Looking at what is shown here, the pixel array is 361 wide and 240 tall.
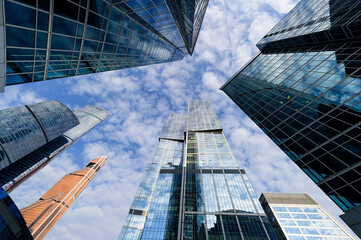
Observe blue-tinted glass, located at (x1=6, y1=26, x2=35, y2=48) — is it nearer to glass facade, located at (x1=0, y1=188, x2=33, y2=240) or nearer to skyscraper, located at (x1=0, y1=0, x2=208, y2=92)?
skyscraper, located at (x1=0, y1=0, x2=208, y2=92)

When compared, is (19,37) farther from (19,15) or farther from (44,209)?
(44,209)

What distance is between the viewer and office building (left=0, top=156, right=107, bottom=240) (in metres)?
31.3

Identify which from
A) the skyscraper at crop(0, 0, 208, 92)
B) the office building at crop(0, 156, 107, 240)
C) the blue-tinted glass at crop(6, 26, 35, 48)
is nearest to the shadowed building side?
the office building at crop(0, 156, 107, 240)

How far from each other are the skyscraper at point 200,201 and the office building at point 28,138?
74.1m

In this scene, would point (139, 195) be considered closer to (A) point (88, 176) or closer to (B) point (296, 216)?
(B) point (296, 216)

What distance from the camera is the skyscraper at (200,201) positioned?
43.3m

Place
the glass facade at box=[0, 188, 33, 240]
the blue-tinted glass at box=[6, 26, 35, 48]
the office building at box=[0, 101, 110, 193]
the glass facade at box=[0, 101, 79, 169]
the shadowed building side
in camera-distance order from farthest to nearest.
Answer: the shadowed building side
the office building at box=[0, 101, 110, 193]
the glass facade at box=[0, 101, 79, 169]
the glass facade at box=[0, 188, 33, 240]
the blue-tinted glass at box=[6, 26, 35, 48]

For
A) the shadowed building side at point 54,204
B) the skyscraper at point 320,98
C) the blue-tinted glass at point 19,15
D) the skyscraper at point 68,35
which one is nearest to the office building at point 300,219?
the skyscraper at point 320,98

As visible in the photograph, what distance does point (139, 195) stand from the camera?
75125 mm

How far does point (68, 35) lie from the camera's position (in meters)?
13.8

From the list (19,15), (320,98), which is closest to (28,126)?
(19,15)

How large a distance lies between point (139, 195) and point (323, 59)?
83378 mm

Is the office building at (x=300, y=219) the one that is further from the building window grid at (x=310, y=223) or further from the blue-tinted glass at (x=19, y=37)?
the blue-tinted glass at (x=19, y=37)

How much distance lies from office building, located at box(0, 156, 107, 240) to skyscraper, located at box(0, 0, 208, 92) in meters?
37.0
